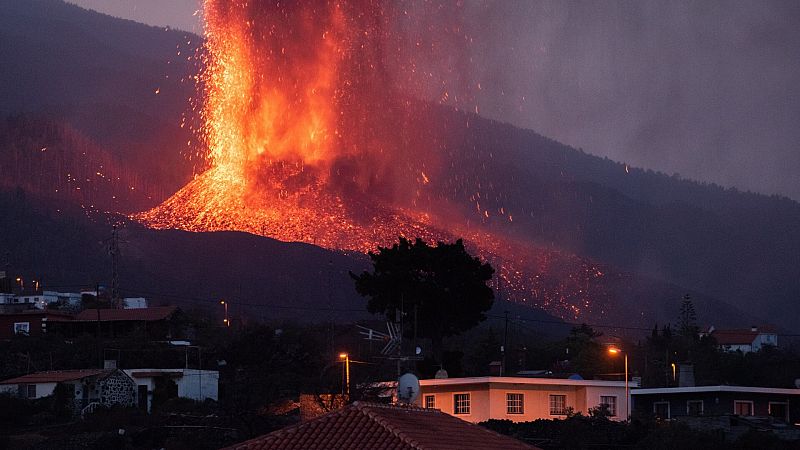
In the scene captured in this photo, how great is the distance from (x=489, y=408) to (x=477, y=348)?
4868 centimetres

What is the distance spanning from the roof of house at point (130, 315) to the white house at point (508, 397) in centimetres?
4785

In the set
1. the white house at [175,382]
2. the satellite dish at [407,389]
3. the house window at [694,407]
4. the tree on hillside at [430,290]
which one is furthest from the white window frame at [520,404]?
the white house at [175,382]

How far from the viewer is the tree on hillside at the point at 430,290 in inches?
3654

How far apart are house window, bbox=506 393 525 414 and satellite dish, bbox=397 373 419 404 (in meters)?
25.1

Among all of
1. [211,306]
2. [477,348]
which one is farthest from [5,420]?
[211,306]

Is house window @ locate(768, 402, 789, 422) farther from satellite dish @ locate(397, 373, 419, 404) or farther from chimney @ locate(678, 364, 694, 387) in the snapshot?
satellite dish @ locate(397, 373, 419, 404)

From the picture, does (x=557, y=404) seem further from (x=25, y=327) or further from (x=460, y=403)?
(x=25, y=327)

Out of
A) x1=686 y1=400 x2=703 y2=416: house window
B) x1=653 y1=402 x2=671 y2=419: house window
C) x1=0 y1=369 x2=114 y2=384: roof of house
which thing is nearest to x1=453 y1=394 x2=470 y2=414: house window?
x1=653 y1=402 x2=671 y2=419: house window

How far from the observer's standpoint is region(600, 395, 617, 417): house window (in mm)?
71000

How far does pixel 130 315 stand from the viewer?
11338cm

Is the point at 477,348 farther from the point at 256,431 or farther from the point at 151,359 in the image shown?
the point at 256,431

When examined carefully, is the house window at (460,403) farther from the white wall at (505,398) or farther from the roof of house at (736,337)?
the roof of house at (736,337)

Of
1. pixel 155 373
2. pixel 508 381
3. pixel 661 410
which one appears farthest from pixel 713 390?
pixel 155 373

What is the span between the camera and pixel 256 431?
62.1 meters
